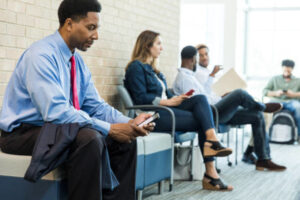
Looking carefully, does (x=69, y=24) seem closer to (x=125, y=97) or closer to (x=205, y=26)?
(x=125, y=97)

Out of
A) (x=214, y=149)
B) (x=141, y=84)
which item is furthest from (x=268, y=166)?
(x=141, y=84)

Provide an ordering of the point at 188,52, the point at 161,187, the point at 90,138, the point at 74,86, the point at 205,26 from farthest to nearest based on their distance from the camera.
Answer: the point at 205,26 < the point at 188,52 < the point at 161,187 < the point at 74,86 < the point at 90,138

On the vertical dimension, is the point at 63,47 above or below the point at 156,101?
above

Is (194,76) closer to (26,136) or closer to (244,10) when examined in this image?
(26,136)

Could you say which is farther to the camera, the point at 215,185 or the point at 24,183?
A: the point at 215,185

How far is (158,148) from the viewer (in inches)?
136

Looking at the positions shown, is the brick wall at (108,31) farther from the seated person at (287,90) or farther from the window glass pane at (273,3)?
the window glass pane at (273,3)

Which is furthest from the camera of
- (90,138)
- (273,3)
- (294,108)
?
(273,3)

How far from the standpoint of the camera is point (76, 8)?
2279mm

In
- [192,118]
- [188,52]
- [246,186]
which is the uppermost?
[188,52]

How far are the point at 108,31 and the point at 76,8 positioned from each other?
1.67 metres

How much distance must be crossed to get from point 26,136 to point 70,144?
9.3 inches

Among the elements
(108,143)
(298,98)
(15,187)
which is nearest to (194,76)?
(108,143)

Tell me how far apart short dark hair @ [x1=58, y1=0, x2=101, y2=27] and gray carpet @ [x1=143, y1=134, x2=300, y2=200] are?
1.67m
